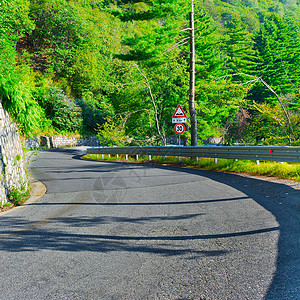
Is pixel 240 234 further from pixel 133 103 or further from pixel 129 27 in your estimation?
pixel 129 27

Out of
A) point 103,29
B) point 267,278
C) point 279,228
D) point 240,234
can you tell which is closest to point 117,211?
point 240,234

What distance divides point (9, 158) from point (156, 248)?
5.09m

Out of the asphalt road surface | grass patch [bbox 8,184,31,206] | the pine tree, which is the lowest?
grass patch [bbox 8,184,31,206]

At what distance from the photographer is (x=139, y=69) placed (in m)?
24.4

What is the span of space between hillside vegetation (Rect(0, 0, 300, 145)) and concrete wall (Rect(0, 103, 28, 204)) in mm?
10188

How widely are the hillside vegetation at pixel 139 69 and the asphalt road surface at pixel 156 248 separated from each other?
8.51 meters

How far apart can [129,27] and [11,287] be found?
7465 cm

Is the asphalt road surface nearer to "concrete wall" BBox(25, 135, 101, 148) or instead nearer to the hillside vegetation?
the hillside vegetation

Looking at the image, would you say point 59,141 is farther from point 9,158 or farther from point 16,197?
point 16,197

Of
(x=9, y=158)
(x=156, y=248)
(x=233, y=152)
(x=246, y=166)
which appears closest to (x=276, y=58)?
(x=233, y=152)

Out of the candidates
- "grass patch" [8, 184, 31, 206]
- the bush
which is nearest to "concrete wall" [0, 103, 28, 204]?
"grass patch" [8, 184, 31, 206]

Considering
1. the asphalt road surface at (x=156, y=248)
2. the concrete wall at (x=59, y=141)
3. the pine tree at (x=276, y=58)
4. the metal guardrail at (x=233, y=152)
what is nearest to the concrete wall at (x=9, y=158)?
the asphalt road surface at (x=156, y=248)

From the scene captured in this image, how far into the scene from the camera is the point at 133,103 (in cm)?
2870

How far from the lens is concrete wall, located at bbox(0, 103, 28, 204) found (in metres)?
7.00
